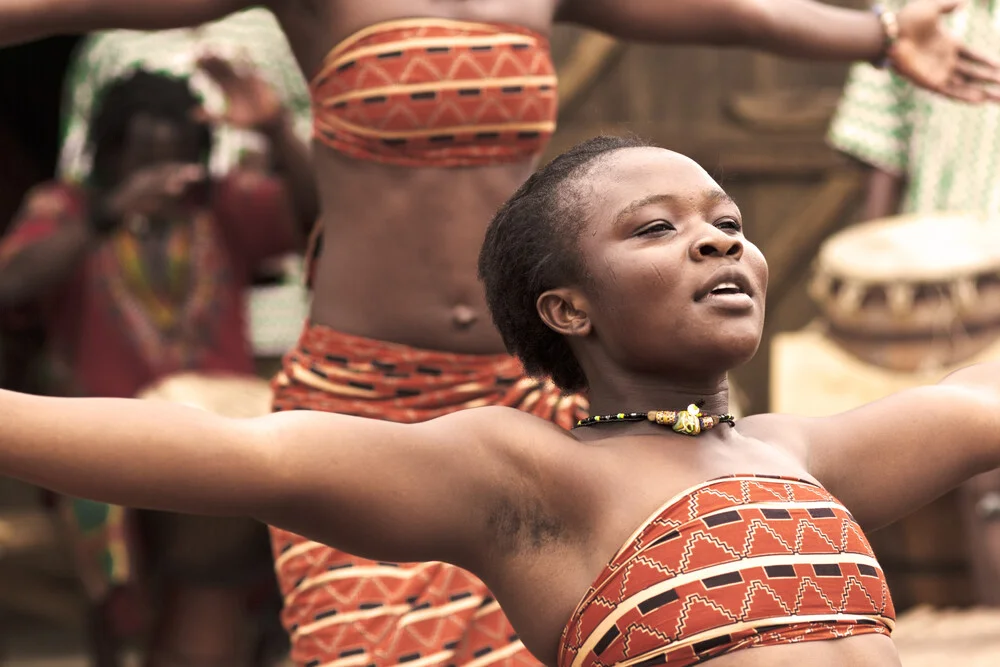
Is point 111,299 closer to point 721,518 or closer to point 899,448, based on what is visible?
point 899,448

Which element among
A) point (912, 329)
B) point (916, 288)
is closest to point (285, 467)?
point (916, 288)

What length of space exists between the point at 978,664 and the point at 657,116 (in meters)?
3.56

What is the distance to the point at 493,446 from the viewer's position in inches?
91.5

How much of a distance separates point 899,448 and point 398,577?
2.99 feet

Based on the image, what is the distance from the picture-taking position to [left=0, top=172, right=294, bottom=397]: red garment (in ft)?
18.7

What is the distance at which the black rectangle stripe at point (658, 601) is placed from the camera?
2.21m

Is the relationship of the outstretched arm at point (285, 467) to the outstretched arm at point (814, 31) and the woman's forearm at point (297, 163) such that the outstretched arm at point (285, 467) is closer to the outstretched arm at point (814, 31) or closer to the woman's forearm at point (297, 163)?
the outstretched arm at point (814, 31)

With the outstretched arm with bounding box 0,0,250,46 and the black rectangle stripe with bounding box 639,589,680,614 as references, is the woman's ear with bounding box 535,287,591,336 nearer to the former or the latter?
the black rectangle stripe with bounding box 639,589,680,614

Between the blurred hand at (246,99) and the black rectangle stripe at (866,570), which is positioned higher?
the black rectangle stripe at (866,570)

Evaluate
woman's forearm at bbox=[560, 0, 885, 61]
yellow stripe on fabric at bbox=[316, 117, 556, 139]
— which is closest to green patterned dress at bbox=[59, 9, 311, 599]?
woman's forearm at bbox=[560, 0, 885, 61]

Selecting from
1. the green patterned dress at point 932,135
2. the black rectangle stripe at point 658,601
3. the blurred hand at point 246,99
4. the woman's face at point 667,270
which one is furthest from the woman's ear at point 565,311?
the green patterned dress at point 932,135

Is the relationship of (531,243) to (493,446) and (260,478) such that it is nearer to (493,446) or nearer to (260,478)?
(493,446)

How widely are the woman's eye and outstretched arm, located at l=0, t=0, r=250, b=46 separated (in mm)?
1154

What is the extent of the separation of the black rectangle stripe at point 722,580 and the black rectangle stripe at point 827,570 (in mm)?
103
